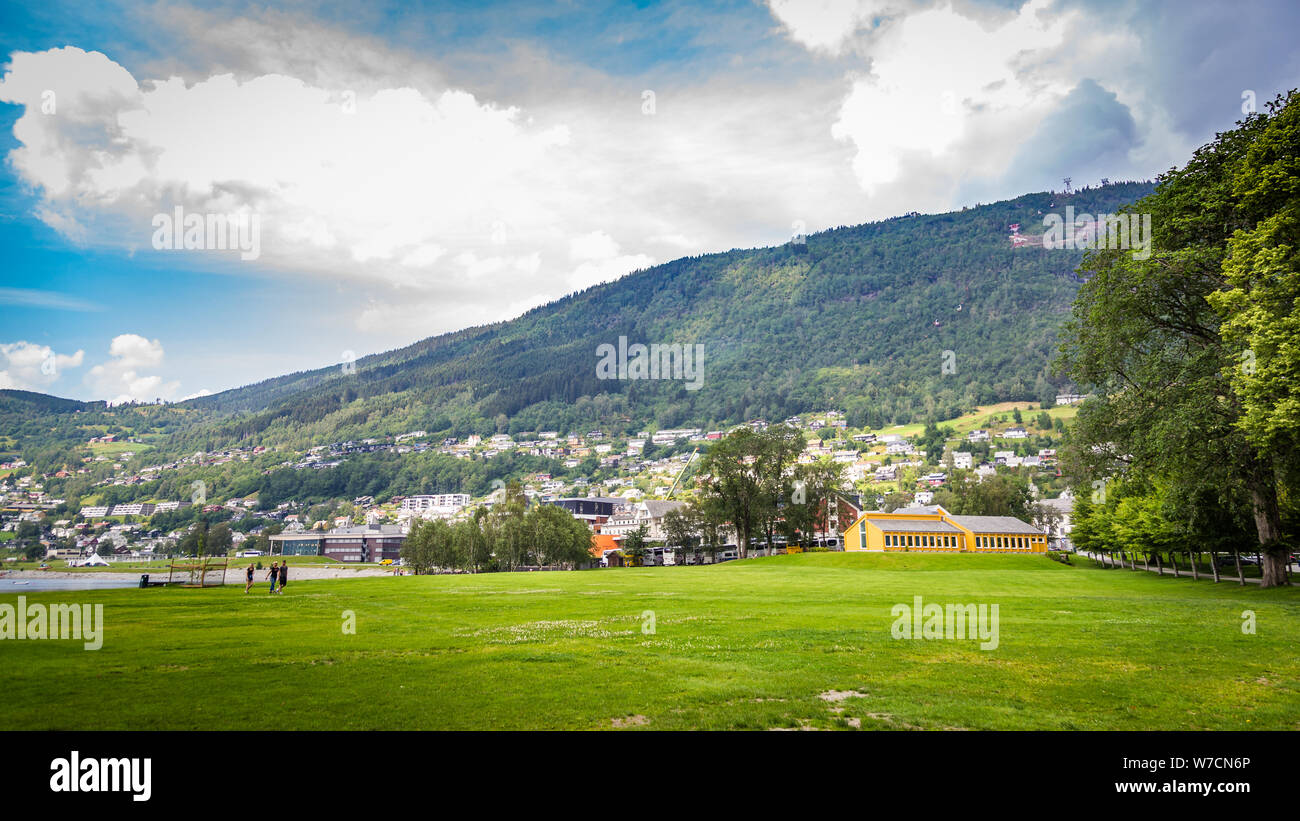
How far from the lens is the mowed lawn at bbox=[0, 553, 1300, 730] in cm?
1098

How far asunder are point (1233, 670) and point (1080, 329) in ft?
97.9

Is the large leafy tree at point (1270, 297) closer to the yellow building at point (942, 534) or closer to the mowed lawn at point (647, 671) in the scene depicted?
the mowed lawn at point (647, 671)
